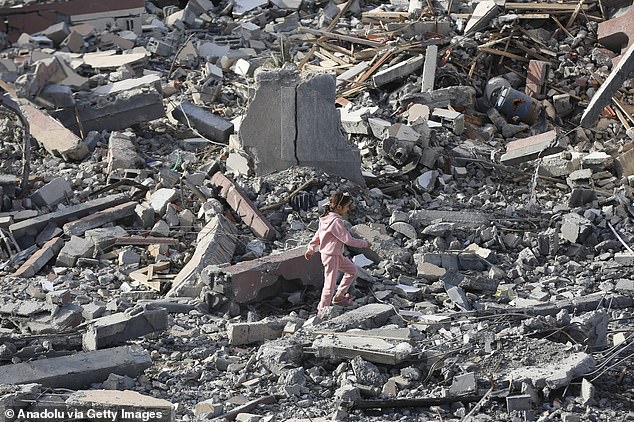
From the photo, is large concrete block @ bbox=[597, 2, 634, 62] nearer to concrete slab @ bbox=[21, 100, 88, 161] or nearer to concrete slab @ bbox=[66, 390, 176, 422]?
concrete slab @ bbox=[21, 100, 88, 161]

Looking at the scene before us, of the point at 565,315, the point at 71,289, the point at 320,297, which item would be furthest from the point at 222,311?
the point at 565,315

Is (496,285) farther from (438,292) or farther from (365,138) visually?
(365,138)

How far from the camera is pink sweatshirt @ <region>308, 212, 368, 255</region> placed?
8.95 m

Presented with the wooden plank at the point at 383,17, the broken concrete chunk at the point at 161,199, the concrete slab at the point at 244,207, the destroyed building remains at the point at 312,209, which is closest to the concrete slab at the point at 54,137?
the destroyed building remains at the point at 312,209

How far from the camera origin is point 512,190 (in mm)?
12523

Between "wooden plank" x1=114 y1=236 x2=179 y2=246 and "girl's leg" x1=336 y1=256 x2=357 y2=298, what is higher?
"girl's leg" x1=336 y1=256 x2=357 y2=298

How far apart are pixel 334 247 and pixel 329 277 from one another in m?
0.30

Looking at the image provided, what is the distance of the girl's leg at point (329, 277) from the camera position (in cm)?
907

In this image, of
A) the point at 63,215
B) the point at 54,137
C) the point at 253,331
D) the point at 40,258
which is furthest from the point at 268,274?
the point at 54,137

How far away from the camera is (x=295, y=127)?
11844 millimetres

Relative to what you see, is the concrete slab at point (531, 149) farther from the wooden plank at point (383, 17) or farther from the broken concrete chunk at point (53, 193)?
the broken concrete chunk at point (53, 193)

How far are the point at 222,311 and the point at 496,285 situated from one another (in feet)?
9.02

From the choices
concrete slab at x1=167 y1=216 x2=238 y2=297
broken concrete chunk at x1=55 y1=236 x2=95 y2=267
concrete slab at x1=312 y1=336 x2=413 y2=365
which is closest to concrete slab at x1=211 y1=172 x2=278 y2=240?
concrete slab at x1=167 y1=216 x2=238 y2=297

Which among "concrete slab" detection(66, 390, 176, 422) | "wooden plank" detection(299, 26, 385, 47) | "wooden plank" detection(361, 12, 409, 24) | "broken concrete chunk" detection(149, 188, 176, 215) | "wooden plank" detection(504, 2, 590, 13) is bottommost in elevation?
"broken concrete chunk" detection(149, 188, 176, 215)
